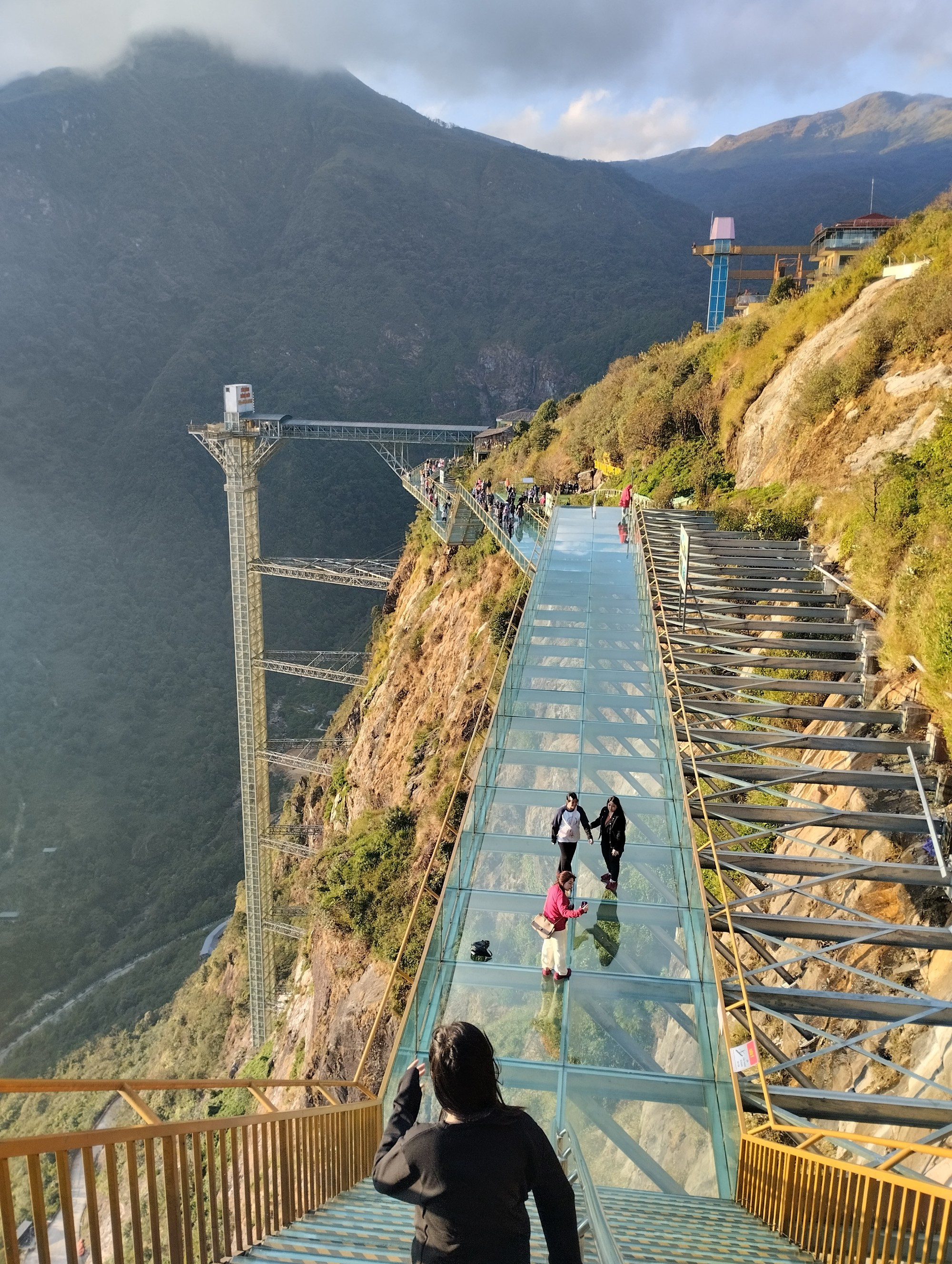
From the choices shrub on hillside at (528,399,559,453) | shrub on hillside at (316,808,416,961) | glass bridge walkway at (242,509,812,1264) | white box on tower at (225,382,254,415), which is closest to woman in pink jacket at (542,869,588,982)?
glass bridge walkway at (242,509,812,1264)

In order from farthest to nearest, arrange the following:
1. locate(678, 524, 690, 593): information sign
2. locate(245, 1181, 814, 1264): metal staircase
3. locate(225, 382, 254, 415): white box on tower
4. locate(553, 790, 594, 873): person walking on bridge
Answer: locate(225, 382, 254, 415): white box on tower
locate(678, 524, 690, 593): information sign
locate(553, 790, 594, 873): person walking on bridge
locate(245, 1181, 814, 1264): metal staircase

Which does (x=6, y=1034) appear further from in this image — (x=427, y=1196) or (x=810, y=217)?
(x=810, y=217)

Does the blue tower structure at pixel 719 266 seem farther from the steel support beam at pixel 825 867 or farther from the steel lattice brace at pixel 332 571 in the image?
the steel support beam at pixel 825 867

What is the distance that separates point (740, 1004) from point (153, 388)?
2342 inches

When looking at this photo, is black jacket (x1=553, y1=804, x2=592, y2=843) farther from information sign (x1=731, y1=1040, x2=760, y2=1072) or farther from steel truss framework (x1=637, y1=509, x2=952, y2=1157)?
information sign (x1=731, y1=1040, x2=760, y2=1072)

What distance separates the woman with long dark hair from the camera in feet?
7.06

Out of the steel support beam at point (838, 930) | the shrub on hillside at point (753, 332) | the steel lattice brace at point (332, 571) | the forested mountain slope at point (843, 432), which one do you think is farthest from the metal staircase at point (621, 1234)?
the steel lattice brace at point (332, 571)

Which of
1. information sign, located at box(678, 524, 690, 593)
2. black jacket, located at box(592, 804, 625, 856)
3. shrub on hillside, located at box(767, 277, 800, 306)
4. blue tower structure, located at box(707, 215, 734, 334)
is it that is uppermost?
blue tower structure, located at box(707, 215, 734, 334)

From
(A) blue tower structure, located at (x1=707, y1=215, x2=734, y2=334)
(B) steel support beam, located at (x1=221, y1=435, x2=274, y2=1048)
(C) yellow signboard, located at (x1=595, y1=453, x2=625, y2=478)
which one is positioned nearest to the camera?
(C) yellow signboard, located at (x1=595, y1=453, x2=625, y2=478)

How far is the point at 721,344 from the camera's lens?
23.6 m

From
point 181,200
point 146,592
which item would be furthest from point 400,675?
point 181,200

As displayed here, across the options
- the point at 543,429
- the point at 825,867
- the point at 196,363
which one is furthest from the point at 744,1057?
the point at 196,363

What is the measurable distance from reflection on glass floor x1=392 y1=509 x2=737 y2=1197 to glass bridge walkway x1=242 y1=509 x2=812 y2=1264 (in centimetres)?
1

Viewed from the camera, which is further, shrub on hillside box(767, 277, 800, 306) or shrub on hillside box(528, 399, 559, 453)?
shrub on hillside box(528, 399, 559, 453)
